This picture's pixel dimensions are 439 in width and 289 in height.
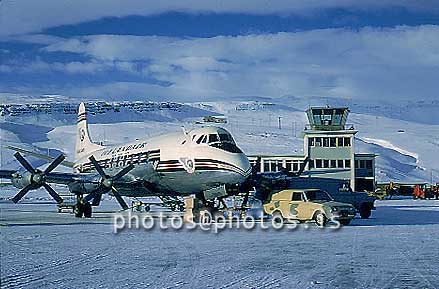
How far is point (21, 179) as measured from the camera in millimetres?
26922

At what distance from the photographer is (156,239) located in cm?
1848

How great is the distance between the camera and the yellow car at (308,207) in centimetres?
2325

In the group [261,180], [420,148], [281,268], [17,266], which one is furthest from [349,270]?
[420,148]

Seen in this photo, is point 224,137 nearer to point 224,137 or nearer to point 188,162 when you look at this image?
point 224,137

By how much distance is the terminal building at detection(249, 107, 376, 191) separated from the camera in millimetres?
52469

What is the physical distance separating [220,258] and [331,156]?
39812 mm

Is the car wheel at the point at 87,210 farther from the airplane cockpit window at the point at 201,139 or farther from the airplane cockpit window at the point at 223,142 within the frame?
the airplane cockpit window at the point at 223,142

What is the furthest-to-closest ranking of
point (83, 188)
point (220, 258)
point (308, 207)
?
point (83, 188)
point (308, 207)
point (220, 258)

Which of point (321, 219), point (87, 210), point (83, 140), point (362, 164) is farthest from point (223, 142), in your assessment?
point (362, 164)

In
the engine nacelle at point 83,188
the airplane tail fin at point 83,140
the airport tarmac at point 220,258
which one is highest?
the airplane tail fin at point 83,140

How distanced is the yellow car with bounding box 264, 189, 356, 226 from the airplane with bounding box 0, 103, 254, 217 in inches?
64.3

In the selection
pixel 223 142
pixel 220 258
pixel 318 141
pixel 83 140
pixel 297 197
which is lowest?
pixel 220 258

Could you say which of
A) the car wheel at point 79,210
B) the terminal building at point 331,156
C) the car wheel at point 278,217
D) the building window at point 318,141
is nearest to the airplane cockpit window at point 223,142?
the car wheel at point 278,217

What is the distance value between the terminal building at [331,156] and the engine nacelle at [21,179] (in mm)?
25420
